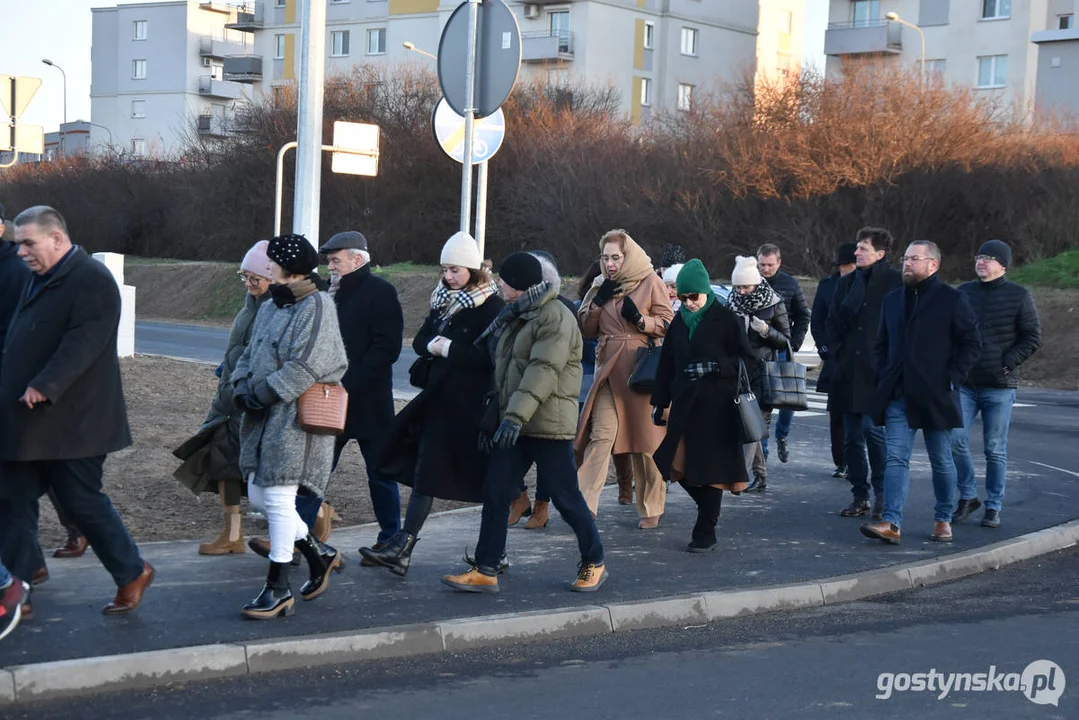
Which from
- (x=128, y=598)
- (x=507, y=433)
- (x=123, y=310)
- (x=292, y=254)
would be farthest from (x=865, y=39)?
(x=128, y=598)

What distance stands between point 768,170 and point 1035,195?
5526mm

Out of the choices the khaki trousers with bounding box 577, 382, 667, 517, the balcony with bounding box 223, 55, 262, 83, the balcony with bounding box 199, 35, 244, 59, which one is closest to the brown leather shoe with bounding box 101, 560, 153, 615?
the khaki trousers with bounding box 577, 382, 667, 517

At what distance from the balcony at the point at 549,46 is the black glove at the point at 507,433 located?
57.4 metres

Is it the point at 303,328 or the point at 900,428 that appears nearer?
the point at 303,328

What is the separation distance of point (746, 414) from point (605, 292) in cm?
139

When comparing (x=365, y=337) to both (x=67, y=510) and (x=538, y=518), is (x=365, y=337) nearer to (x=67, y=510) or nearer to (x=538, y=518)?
(x=67, y=510)

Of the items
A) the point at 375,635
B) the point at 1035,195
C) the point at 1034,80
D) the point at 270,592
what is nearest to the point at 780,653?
the point at 375,635

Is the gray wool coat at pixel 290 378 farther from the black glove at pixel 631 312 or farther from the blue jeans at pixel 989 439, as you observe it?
the blue jeans at pixel 989 439

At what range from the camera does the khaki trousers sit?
9.57 meters

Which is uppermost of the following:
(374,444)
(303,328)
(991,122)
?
(991,122)

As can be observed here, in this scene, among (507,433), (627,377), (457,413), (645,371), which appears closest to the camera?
(507,433)

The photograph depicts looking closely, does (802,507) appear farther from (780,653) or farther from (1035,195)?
(1035,195)

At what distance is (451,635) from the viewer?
21.9 ft

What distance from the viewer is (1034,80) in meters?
57.9
